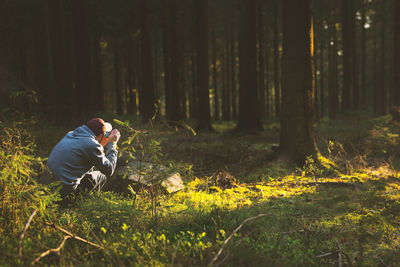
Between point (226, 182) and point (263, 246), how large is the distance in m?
2.99

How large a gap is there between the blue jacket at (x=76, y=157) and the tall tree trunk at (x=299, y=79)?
4.52 metres

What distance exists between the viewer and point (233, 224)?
3.68 metres

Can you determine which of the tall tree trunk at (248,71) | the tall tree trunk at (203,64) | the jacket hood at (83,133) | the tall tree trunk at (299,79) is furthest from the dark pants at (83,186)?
the tall tree trunk at (203,64)

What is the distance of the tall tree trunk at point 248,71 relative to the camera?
13.1 meters

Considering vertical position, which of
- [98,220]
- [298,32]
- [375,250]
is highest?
[298,32]

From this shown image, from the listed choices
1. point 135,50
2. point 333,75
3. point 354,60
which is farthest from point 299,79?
point 135,50

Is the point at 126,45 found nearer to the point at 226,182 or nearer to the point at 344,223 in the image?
the point at 226,182

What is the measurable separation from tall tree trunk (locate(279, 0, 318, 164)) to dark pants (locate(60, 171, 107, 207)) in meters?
4.50

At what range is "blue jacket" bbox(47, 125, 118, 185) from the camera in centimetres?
459

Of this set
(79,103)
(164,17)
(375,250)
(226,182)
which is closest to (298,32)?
(226,182)

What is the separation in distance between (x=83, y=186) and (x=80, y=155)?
70 cm

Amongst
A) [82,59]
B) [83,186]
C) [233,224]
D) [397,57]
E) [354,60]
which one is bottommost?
[233,224]

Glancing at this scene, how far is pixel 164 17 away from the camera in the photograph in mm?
18672

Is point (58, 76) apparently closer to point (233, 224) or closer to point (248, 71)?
point (248, 71)
